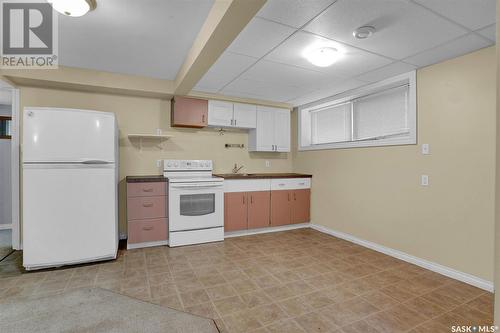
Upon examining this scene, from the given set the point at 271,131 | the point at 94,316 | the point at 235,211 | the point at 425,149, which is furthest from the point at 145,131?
the point at 425,149

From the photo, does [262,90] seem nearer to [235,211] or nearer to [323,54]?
[323,54]

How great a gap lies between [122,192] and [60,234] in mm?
1149

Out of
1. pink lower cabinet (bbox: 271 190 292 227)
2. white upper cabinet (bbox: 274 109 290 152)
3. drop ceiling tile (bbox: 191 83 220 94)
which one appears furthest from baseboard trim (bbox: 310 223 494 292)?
drop ceiling tile (bbox: 191 83 220 94)

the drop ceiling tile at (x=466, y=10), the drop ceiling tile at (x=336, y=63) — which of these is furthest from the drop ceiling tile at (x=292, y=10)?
the drop ceiling tile at (x=466, y=10)

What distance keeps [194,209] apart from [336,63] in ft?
8.53

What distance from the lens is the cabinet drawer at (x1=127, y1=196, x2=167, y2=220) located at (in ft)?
10.7

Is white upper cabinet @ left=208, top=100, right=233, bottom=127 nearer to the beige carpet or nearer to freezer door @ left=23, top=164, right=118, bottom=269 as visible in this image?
freezer door @ left=23, top=164, right=118, bottom=269

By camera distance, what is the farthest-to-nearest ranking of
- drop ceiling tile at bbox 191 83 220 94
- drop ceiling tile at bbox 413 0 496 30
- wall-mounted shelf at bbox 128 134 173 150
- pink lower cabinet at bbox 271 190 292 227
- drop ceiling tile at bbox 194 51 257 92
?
1. pink lower cabinet at bbox 271 190 292 227
2. drop ceiling tile at bbox 191 83 220 94
3. wall-mounted shelf at bbox 128 134 173 150
4. drop ceiling tile at bbox 194 51 257 92
5. drop ceiling tile at bbox 413 0 496 30

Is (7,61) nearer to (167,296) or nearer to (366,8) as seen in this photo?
(167,296)

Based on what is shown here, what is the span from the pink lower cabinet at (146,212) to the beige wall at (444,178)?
Answer: 276 centimetres

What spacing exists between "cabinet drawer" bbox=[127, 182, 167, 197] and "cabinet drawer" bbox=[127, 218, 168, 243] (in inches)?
14.2

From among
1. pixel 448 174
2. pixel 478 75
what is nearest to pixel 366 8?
pixel 478 75

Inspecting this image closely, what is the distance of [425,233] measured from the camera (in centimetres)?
275

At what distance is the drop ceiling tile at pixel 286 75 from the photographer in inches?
115
